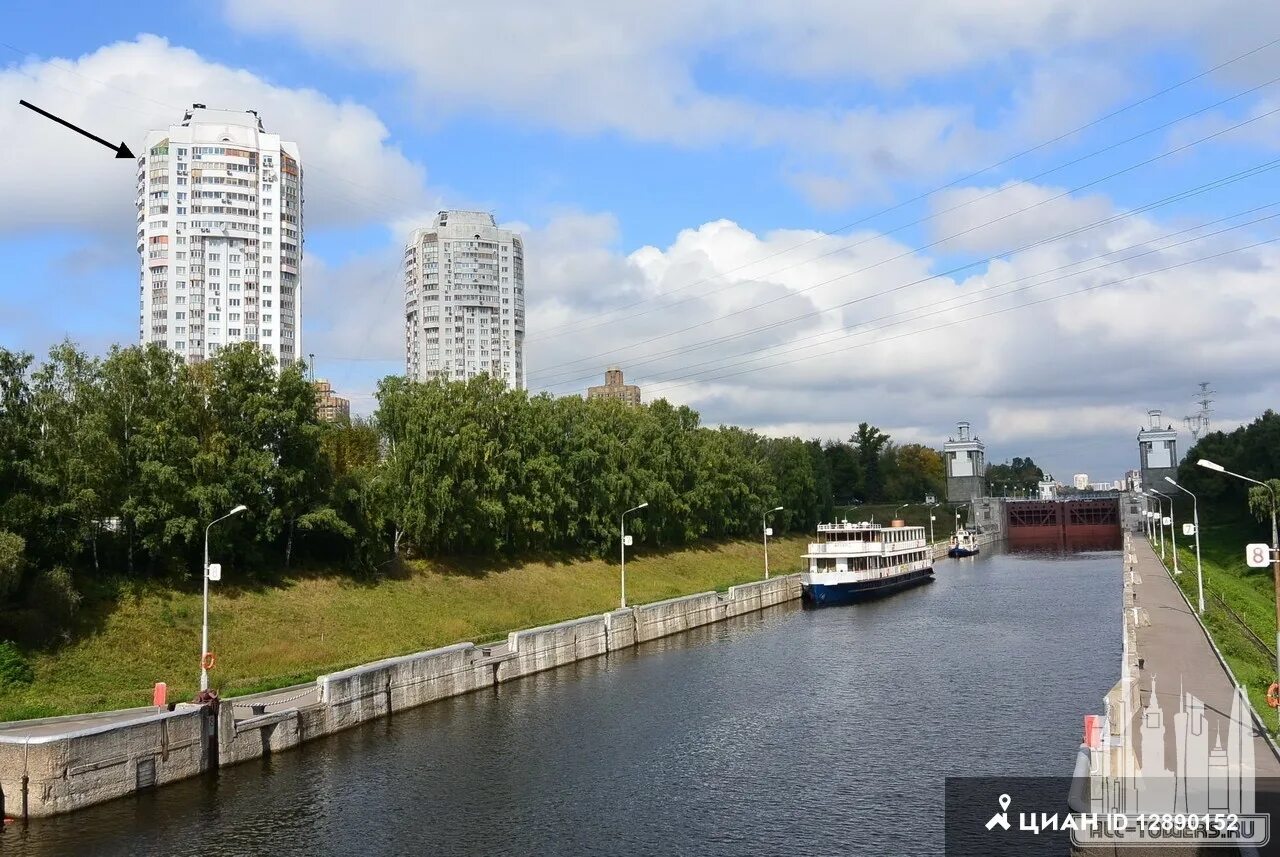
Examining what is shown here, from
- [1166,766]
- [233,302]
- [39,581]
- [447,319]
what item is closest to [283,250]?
[233,302]

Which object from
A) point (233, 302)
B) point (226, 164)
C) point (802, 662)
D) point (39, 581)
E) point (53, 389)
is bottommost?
point (802, 662)

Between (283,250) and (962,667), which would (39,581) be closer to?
(962,667)

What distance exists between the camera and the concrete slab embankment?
2803cm

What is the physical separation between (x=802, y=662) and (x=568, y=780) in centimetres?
2518

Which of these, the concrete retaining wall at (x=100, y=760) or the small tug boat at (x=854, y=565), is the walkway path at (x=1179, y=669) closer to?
the small tug boat at (x=854, y=565)

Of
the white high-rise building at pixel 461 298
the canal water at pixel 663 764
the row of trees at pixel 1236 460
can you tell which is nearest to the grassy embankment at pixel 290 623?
the canal water at pixel 663 764

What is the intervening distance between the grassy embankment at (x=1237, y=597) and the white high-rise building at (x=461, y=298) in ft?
375

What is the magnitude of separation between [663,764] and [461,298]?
161 meters

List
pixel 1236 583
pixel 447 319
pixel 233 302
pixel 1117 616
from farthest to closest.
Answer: pixel 447 319 → pixel 233 302 → pixel 1236 583 → pixel 1117 616

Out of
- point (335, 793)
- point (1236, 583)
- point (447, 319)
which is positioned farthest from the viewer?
point (447, 319)

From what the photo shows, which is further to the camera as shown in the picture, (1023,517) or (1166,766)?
(1023,517)

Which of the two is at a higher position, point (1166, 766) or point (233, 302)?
point (233, 302)

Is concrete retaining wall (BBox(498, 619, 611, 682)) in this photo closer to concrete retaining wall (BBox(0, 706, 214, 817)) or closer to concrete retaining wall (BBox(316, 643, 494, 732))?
concrete retaining wall (BBox(316, 643, 494, 732))

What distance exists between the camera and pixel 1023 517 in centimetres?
18900
